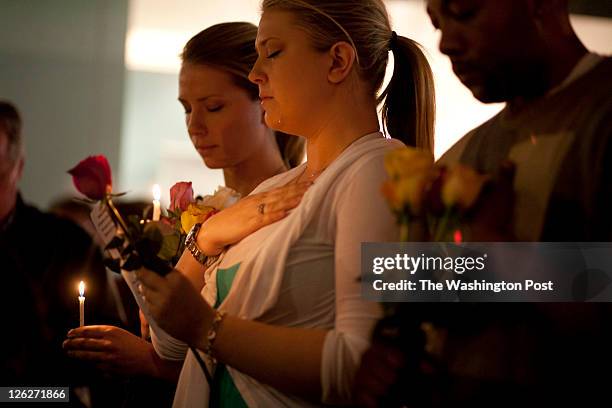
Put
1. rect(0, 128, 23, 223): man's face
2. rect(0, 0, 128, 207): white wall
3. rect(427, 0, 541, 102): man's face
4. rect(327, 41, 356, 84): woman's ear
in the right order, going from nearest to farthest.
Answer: rect(427, 0, 541, 102): man's face → rect(327, 41, 356, 84): woman's ear → rect(0, 128, 23, 223): man's face → rect(0, 0, 128, 207): white wall

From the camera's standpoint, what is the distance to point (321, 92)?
1.28 meters

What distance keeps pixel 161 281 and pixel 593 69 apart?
0.64m

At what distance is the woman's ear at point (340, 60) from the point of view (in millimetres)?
1270

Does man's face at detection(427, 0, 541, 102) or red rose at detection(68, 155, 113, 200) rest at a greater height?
man's face at detection(427, 0, 541, 102)

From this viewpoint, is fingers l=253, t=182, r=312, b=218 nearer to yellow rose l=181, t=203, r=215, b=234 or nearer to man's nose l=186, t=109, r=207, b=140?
yellow rose l=181, t=203, r=215, b=234

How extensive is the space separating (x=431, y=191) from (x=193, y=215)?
72 cm

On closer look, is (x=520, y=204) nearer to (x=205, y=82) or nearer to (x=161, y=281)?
(x=161, y=281)

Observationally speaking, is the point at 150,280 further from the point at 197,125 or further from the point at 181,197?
the point at 197,125

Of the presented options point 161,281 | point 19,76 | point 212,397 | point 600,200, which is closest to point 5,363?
point 212,397

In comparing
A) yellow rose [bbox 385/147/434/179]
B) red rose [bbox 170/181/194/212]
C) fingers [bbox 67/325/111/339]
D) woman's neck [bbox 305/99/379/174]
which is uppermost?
woman's neck [bbox 305/99/379/174]

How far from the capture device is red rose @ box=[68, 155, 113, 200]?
1.21 metres

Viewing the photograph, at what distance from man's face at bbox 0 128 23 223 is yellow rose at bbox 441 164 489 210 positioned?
4.59 ft

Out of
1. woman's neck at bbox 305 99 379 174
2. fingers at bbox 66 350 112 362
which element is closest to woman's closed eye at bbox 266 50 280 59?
woman's neck at bbox 305 99 379 174

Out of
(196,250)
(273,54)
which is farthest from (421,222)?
(196,250)
